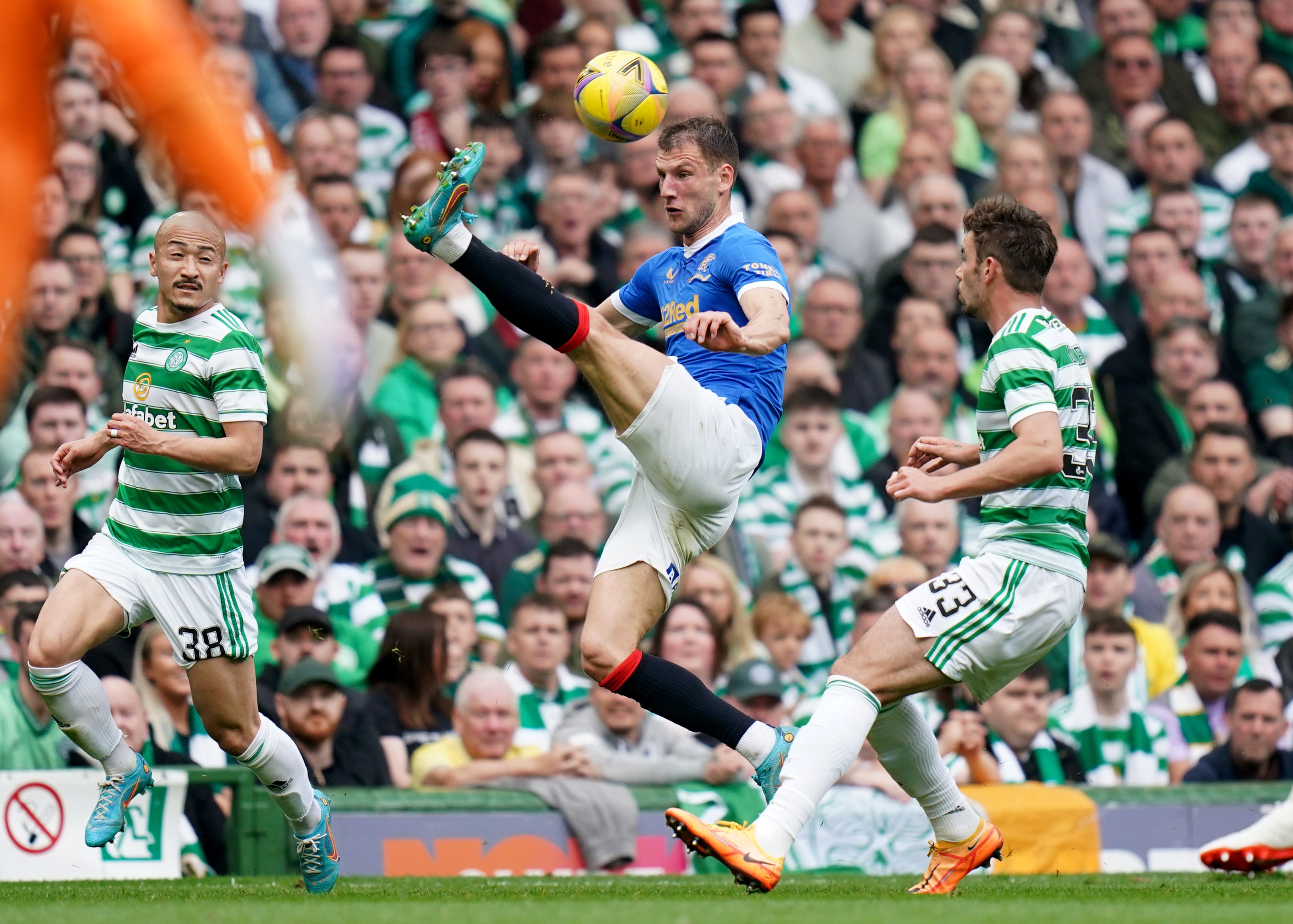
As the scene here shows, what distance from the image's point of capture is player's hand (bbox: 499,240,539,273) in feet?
22.1

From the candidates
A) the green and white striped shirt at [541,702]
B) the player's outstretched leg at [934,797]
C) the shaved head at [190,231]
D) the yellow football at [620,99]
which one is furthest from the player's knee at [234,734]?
the yellow football at [620,99]

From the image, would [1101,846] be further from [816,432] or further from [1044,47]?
[1044,47]

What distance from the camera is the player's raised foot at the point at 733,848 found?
19.0 feet

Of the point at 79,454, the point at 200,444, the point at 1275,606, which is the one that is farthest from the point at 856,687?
the point at 1275,606

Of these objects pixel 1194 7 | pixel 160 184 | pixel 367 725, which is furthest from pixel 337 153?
pixel 1194 7

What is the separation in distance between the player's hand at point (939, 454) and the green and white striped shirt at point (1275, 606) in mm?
5051

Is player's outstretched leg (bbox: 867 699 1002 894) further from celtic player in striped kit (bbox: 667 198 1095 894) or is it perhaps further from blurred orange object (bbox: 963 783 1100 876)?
blurred orange object (bbox: 963 783 1100 876)

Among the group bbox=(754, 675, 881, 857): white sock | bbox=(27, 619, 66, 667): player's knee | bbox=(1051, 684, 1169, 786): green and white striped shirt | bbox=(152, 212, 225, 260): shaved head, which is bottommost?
bbox=(1051, 684, 1169, 786): green and white striped shirt

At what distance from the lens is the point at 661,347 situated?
40.0 ft

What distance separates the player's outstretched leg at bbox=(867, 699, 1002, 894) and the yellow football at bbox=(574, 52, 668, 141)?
2.71 meters

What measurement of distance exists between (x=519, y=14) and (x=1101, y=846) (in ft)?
24.4

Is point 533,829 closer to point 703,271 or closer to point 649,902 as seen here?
point 649,902

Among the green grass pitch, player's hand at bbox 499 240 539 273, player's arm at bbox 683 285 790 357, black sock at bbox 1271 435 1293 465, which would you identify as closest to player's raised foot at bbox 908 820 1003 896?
the green grass pitch

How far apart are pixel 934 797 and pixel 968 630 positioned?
81 cm
